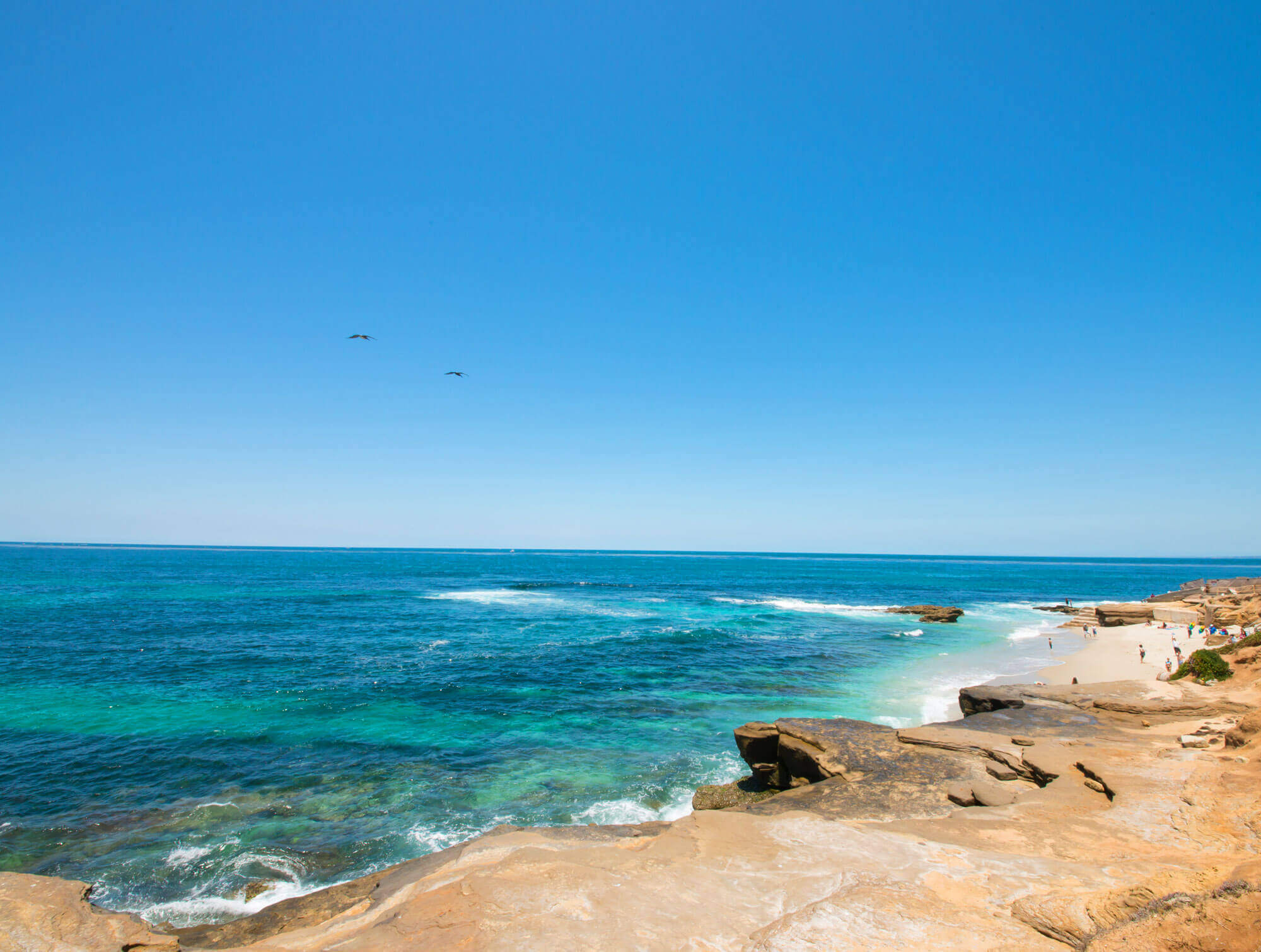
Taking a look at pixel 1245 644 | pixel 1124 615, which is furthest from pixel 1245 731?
pixel 1124 615

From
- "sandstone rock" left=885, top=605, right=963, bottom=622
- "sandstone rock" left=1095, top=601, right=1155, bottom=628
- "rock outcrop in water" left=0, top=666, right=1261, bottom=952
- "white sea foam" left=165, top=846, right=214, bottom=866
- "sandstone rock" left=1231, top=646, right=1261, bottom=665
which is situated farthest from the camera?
"sandstone rock" left=885, top=605, right=963, bottom=622

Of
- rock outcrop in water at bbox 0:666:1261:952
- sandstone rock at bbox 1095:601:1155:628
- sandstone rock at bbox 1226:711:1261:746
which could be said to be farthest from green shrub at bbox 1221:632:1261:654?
sandstone rock at bbox 1095:601:1155:628

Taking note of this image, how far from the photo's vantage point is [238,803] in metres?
16.2

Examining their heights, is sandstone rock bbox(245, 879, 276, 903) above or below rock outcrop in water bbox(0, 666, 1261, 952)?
below

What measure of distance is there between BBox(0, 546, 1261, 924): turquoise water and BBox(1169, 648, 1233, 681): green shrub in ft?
29.9

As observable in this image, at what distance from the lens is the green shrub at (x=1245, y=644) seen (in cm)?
2450

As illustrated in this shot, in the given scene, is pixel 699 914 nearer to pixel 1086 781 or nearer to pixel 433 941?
pixel 433 941

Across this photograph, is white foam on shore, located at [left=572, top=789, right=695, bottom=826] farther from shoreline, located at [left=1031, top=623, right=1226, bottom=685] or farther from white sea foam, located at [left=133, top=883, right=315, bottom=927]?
shoreline, located at [left=1031, top=623, right=1226, bottom=685]

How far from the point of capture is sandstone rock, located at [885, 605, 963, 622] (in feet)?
190

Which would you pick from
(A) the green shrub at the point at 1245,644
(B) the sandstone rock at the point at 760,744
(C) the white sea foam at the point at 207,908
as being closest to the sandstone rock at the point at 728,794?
(B) the sandstone rock at the point at 760,744

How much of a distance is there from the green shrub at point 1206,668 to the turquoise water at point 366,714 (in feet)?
29.9

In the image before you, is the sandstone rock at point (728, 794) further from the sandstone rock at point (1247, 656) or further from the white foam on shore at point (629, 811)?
the sandstone rock at point (1247, 656)

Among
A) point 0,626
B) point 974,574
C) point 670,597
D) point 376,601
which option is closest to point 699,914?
point 0,626

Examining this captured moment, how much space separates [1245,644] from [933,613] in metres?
35.1
